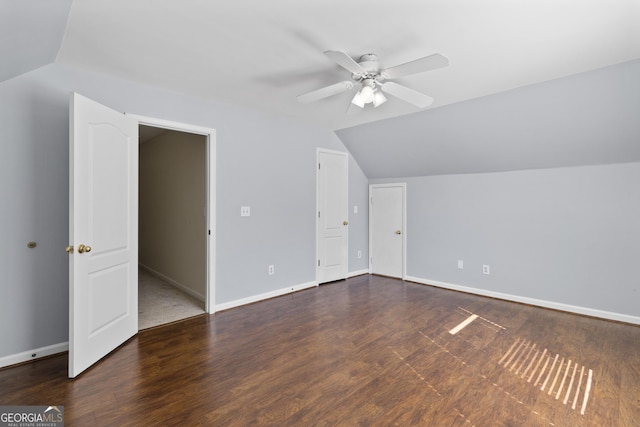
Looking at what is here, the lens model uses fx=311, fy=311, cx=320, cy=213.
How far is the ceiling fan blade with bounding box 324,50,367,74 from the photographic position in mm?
1988

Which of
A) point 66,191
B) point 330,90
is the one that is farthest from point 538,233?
point 66,191

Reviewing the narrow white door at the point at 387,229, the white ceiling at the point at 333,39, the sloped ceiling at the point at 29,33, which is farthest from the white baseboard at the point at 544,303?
the sloped ceiling at the point at 29,33

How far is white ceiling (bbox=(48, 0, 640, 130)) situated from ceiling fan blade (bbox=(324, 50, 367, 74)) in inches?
7.0

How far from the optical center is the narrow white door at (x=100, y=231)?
2223 millimetres

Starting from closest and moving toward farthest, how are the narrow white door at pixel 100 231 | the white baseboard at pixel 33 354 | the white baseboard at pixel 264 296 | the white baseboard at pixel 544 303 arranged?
the narrow white door at pixel 100 231
the white baseboard at pixel 33 354
the white baseboard at pixel 544 303
the white baseboard at pixel 264 296

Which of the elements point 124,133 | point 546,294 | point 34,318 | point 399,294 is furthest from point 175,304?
point 546,294

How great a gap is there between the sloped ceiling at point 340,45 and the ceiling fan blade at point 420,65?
173mm

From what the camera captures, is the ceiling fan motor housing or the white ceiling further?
the ceiling fan motor housing

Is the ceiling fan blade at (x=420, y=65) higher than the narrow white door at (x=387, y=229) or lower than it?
higher

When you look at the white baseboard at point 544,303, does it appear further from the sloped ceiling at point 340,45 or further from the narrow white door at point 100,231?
the narrow white door at point 100,231

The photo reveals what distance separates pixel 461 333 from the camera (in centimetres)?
303

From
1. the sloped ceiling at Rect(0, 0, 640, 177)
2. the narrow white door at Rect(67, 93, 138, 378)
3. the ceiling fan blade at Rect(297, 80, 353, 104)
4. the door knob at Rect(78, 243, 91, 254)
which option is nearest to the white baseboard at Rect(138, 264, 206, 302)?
the narrow white door at Rect(67, 93, 138, 378)

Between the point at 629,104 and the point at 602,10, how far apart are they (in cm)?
150

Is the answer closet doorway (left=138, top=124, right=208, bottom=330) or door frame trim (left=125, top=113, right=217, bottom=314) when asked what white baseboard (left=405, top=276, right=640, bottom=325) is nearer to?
door frame trim (left=125, top=113, right=217, bottom=314)
